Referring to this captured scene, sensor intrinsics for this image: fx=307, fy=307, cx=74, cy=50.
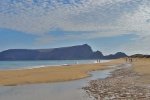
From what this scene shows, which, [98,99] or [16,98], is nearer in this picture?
[98,99]

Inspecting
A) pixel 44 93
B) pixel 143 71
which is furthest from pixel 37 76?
pixel 44 93

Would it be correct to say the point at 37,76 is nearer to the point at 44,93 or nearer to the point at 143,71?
the point at 143,71

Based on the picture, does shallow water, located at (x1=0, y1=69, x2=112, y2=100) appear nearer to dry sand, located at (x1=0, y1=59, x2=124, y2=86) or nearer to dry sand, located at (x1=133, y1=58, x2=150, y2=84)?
dry sand, located at (x1=0, y1=59, x2=124, y2=86)

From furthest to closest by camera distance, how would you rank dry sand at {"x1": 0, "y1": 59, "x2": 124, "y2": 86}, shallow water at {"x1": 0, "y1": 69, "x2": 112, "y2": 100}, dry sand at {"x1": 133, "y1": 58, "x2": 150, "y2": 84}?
dry sand at {"x1": 0, "y1": 59, "x2": 124, "y2": 86}
dry sand at {"x1": 133, "y1": 58, "x2": 150, "y2": 84}
shallow water at {"x1": 0, "y1": 69, "x2": 112, "y2": 100}

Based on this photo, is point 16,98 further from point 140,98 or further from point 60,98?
point 140,98

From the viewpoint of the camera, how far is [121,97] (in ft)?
55.9

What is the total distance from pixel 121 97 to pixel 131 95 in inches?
40.2

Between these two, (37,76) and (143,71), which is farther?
(143,71)

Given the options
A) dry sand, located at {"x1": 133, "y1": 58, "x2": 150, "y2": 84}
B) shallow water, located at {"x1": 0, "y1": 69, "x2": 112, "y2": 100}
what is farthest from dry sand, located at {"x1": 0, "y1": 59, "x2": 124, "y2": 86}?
dry sand, located at {"x1": 133, "y1": 58, "x2": 150, "y2": 84}

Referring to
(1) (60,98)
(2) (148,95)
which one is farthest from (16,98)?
(2) (148,95)

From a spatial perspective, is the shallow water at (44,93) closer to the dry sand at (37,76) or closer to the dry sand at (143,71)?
the dry sand at (37,76)

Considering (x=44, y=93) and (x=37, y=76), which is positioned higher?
(x=37, y=76)

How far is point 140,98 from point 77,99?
3.48 m

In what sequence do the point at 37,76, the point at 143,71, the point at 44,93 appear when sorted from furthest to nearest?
the point at 143,71 < the point at 37,76 < the point at 44,93
